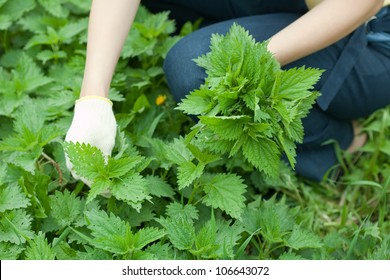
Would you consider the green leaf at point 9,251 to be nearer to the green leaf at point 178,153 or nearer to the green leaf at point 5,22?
the green leaf at point 178,153

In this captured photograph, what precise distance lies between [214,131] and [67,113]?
608 mm

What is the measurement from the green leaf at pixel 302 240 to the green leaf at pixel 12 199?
670mm

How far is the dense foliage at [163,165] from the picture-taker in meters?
1.33

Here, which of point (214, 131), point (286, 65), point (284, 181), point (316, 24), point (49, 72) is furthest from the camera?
point (49, 72)

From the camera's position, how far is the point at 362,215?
1.89 meters

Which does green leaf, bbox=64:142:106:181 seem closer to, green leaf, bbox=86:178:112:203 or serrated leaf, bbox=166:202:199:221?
green leaf, bbox=86:178:112:203

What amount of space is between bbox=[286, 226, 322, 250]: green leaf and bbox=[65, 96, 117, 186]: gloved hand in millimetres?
520

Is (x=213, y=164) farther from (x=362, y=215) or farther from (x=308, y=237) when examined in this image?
(x=362, y=215)

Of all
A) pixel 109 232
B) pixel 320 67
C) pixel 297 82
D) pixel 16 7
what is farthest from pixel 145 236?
pixel 16 7

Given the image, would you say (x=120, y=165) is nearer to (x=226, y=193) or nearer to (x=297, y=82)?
(x=226, y=193)

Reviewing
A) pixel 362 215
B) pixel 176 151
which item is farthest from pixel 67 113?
pixel 362 215

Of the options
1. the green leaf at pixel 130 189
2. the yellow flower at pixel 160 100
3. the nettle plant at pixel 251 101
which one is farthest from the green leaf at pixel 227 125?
the yellow flower at pixel 160 100

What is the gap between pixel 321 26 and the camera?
1482mm

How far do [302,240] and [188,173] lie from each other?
0.35 metres
